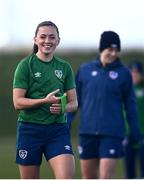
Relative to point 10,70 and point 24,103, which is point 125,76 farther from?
point 10,70

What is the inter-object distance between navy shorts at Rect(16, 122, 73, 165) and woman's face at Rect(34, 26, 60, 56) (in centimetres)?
76

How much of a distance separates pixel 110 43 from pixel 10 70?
57.9 feet

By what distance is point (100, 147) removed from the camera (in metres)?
12.5

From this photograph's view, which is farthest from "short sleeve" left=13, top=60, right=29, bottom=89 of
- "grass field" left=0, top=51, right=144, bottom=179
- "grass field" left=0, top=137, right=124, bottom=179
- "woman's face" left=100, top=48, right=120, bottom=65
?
"grass field" left=0, top=51, right=144, bottom=179

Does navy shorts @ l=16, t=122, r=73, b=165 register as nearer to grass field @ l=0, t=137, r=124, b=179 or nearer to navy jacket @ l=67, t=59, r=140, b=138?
navy jacket @ l=67, t=59, r=140, b=138

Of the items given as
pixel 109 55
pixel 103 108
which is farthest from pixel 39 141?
pixel 109 55

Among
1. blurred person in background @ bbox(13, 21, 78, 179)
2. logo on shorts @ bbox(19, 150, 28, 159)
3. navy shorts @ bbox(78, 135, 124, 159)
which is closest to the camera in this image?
blurred person in background @ bbox(13, 21, 78, 179)

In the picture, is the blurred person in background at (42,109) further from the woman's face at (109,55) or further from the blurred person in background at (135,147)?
the blurred person in background at (135,147)

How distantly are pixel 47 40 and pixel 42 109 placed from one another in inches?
28.0

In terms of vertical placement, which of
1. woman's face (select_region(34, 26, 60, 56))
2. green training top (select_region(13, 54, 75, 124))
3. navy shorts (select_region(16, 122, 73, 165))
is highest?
woman's face (select_region(34, 26, 60, 56))

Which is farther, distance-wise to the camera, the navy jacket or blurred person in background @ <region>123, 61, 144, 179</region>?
blurred person in background @ <region>123, 61, 144, 179</region>

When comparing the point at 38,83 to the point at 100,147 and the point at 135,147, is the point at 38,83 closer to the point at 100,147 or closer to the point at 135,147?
the point at 100,147

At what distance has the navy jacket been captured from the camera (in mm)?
12477

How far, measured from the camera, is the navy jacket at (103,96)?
12477 millimetres
